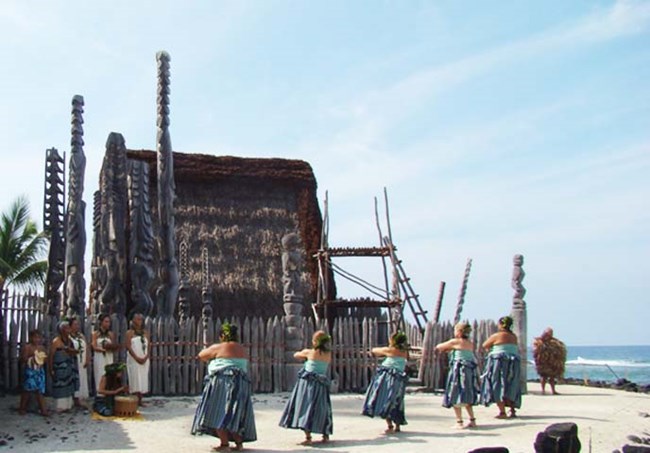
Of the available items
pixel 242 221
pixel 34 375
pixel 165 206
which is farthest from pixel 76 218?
pixel 242 221

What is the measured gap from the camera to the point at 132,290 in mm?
15359

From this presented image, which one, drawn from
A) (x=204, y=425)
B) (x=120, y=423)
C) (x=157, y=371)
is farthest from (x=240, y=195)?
(x=204, y=425)

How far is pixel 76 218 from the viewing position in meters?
15.1

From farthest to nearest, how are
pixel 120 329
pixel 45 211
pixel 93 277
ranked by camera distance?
pixel 45 211 < pixel 93 277 < pixel 120 329

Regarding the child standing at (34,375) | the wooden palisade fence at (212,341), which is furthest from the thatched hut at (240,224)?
the child standing at (34,375)

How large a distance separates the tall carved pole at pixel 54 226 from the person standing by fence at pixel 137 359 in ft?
17.2

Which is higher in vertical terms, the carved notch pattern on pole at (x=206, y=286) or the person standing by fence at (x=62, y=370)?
the carved notch pattern on pole at (x=206, y=286)

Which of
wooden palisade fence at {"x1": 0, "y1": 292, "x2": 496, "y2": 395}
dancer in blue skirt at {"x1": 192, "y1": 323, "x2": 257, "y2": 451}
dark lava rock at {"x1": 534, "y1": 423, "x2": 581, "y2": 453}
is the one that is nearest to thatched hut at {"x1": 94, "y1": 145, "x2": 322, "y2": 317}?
wooden palisade fence at {"x1": 0, "y1": 292, "x2": 496, "y2": 395}

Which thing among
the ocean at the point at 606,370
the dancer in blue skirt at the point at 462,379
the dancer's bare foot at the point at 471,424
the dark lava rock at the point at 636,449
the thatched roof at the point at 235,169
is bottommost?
the ocean at the point at 606,370

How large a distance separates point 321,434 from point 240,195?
14602mm

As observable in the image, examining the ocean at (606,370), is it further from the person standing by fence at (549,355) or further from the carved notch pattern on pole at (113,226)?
the carved notch pattern on pole at (113,226)

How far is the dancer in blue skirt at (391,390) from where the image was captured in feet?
33.3

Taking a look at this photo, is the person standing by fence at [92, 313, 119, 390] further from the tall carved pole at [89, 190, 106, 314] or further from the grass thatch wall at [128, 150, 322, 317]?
the grass thatch wall at [128, 150, 322, 317]

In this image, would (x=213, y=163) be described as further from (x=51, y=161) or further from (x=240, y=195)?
(x=51, y=161)
